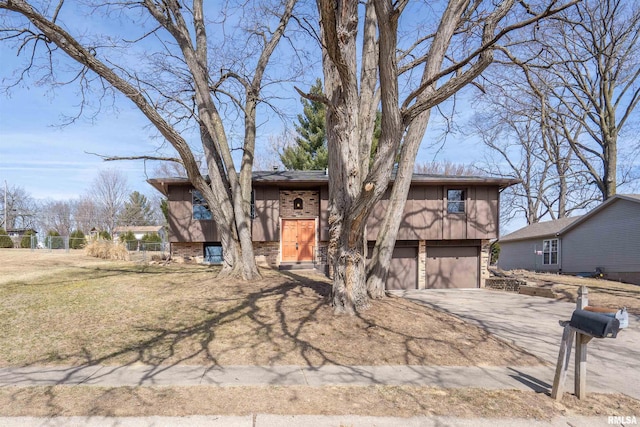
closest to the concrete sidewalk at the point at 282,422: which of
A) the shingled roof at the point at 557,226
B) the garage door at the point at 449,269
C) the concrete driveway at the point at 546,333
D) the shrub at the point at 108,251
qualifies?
the concrete driveway at the point at 546,333

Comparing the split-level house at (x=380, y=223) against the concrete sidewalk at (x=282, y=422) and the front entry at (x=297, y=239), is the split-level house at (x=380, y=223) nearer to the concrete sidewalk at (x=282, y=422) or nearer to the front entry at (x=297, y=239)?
the front entry at (x=297, y=239)

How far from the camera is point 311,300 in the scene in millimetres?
8008

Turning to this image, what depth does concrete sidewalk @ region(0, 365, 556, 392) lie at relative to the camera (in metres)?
4.42

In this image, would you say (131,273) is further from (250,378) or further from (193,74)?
(250,378)

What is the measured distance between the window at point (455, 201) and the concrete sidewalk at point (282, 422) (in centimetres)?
1272

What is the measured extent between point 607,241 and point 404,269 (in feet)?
40.7

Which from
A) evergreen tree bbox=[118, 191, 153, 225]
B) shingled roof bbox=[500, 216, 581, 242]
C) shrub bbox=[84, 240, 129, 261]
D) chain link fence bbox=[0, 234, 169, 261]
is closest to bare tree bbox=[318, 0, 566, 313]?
shrub bbox=[84, 240, 129, 261]

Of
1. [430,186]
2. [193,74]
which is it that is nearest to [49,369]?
[193,74]

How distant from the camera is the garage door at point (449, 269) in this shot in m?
16.1

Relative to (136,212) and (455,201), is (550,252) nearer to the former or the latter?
(455,201)

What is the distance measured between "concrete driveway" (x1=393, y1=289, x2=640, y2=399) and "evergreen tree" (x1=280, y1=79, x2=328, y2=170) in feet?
46.6

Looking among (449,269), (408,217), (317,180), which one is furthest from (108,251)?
(449,269)

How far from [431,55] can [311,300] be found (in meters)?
6.07

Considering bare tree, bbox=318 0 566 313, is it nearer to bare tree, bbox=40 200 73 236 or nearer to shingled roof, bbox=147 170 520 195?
shingled roof, bbox=147 170 520 195
